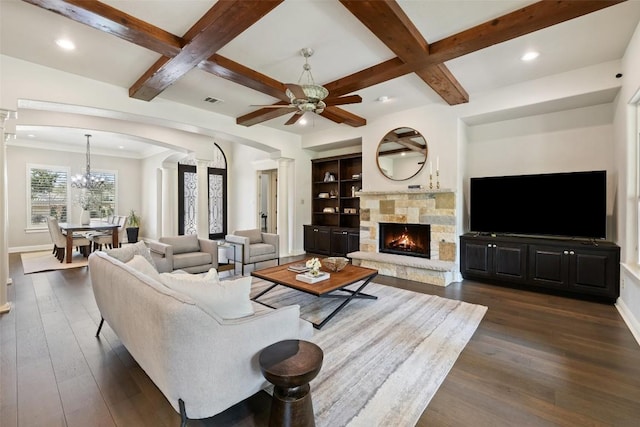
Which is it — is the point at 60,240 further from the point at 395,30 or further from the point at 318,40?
the point at 395,30

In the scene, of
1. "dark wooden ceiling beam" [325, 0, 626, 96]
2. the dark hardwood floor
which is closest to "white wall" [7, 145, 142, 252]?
the dark hardwood floor

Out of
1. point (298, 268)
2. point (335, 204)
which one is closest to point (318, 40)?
point (298, 268)

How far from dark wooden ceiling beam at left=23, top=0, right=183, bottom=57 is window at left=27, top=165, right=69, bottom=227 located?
25.9ft

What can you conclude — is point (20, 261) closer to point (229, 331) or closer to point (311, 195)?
point (311, 195)

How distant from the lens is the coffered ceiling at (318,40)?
Result: 2.43 meters

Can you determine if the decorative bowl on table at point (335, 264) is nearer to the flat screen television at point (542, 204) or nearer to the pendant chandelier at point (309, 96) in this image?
the pendant chandelier at point (309, 96)

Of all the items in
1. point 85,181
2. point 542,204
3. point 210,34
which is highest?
point 210,34

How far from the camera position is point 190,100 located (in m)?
4.68

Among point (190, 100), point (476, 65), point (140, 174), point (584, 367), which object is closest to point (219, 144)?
point (140, 174)

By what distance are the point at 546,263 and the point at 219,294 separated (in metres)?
4.39

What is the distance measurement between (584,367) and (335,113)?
14.6ft

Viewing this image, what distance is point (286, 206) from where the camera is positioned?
7.18 meters

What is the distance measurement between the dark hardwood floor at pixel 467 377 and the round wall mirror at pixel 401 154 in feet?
9.11

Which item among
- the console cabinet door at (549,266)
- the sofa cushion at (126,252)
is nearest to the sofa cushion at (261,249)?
the sofa cushion at (126,252)
